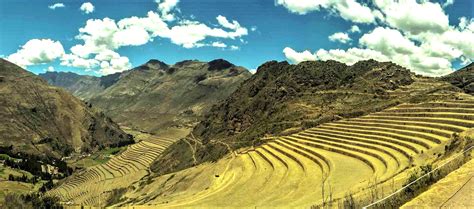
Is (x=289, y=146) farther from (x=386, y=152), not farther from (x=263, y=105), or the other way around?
(x=263, y=105)

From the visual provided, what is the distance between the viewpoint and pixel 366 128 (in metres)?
45.6

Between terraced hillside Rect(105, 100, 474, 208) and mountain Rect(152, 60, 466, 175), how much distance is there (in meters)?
11.7

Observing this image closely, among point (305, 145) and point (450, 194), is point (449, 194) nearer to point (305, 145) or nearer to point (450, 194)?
point (450, 194)

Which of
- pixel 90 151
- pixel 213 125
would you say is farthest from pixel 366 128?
pixel 90 151

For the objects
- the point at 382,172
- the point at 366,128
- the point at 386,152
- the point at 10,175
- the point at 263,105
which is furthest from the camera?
the point at 10,175

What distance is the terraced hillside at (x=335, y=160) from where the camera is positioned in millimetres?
26797

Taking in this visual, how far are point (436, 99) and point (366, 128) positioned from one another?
1150cm

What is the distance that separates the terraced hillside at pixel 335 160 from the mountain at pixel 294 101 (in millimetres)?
11672

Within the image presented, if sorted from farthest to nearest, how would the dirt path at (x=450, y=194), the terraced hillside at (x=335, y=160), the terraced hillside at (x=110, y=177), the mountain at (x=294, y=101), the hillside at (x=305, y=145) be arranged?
the terraced hillside at (x=110, y=177) → the mountain at (x=294, y=101) → the hillside at (x=305, y=145) → the terraced hillside at (x=335, y=160) → the dirt path at (x=450, y=194)

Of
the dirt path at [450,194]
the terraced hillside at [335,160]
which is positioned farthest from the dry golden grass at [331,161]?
the dirt path at [450,194]

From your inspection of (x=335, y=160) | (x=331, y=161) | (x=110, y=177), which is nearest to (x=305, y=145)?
(x=335, y=160)

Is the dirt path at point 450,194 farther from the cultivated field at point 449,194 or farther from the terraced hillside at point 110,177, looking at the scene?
the terraced hillside at point 110,177

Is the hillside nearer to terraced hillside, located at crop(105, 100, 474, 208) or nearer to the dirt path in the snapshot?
terraced hillside, located at crop(105, 100, 474, 208)

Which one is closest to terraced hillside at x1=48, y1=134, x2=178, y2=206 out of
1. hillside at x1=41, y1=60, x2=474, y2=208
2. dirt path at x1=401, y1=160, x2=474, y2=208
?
hillside at x1=41, y1=60, x2=474, y2=208
